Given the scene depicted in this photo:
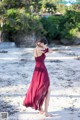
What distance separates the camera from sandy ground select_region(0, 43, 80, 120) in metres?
4.97

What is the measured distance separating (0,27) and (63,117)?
1285 centimetres

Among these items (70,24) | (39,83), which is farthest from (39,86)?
(70,24)

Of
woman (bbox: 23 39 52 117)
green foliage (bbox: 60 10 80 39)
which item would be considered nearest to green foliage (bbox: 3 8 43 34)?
green foliage (bbox: 60 10 80 39)

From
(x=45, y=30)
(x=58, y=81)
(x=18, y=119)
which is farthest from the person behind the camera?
(x=45, y=30)

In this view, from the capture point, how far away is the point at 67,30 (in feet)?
61.8

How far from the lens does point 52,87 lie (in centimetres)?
682

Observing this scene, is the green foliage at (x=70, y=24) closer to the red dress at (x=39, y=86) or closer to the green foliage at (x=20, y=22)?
the green foliage at (x=20, y=22)

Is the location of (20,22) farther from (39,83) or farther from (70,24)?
(39,83)

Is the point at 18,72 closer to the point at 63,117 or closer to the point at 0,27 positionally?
the point at 63,117

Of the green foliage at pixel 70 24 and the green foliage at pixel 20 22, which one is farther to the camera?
the green foliage at pixel 70 24

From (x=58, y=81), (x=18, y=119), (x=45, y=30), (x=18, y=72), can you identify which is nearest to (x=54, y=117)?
(x=18, y=119)

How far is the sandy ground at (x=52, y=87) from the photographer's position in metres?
4.97

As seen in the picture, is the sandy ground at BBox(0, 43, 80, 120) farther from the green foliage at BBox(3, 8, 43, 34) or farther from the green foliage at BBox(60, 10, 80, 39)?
the green foliage at BBox(60, 10, 80, 39)

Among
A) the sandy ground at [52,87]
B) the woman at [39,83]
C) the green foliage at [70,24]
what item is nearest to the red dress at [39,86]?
the woman at [39,83]
